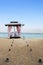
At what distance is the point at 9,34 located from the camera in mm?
33250

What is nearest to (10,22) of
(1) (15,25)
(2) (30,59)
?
(1) (15,25)

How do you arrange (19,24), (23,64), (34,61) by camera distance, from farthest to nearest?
(19,24) → (34,61) → (23,64)

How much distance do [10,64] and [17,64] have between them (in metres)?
0.31

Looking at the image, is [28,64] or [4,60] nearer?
[28,64]

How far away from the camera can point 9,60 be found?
9.95m

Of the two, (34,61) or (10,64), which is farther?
(34,61)

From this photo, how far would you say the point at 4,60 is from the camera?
996cm

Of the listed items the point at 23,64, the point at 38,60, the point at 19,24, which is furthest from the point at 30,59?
the point at 19,24

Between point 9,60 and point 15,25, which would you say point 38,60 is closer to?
point 9,60

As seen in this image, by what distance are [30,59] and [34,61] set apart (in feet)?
1.57

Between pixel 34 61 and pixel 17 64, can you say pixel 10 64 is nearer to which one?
pixel 17 64

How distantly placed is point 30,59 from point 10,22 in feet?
76.9

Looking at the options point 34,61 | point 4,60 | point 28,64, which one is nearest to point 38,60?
point 34,61

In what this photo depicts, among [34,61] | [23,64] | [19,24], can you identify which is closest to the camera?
[23,64]
